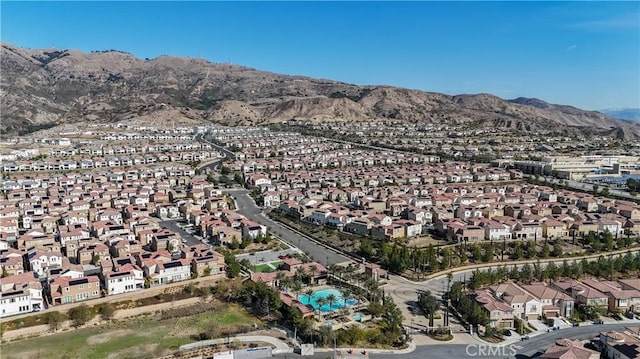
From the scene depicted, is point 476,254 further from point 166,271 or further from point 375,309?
point 166,271

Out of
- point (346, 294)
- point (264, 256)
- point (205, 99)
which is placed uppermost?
point (205, 99)

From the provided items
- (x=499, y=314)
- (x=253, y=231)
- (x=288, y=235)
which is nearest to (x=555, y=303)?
(x=499, y=314)

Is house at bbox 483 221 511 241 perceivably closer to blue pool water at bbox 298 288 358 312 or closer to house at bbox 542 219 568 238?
house at bbox 542 219 568 238

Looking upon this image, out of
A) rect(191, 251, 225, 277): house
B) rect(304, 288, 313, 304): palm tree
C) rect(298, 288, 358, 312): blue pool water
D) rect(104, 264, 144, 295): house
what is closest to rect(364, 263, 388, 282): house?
rect(298, 288, 358, 312): blue pool water

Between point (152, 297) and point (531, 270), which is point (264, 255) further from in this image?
point (531, 270)

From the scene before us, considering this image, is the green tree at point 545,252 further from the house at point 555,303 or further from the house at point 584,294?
the house at point 555,303

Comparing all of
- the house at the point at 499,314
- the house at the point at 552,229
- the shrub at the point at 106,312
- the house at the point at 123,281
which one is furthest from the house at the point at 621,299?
the shrub at the point at 106,312

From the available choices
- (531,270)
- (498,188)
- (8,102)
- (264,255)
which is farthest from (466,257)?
(8,102)
